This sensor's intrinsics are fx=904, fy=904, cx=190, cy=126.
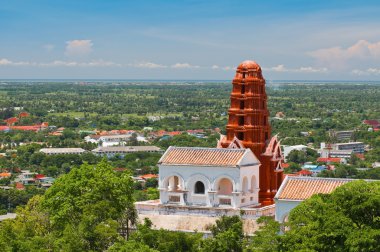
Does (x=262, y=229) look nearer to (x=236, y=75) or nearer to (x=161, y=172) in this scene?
(x=161, y=172)

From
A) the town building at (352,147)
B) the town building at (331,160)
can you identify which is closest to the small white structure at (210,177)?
the town building at (331,160)

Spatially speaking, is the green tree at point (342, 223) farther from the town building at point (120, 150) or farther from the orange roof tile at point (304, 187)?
the town building at point (120, 150)

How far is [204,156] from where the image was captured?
46.7 metres

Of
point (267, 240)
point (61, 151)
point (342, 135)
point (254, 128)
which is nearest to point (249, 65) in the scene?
point (254, 128)

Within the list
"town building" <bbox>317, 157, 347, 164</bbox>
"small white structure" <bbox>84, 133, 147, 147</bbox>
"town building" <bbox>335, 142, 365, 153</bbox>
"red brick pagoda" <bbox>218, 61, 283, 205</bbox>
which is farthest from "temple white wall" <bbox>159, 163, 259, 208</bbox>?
"small white structure" <bbox>84, 133, 147, 147</bbox>

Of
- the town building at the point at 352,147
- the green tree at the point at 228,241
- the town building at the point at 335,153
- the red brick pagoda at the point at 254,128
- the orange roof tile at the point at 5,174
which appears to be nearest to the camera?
the green tree at the point at 228,241

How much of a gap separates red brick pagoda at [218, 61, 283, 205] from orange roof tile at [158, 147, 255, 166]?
6.17 feet

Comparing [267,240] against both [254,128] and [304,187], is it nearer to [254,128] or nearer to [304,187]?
[304,187]

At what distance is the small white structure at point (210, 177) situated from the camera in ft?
150

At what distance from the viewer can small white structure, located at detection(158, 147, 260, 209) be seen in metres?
45.7

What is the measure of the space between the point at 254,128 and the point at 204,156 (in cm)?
412

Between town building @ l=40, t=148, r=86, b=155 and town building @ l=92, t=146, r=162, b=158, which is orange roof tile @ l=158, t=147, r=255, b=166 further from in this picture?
town building @ l=92, t=146, r=162, b=158

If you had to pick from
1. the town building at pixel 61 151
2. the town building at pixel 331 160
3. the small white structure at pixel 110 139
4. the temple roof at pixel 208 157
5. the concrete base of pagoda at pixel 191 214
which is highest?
the temple roof at pixel 208 157

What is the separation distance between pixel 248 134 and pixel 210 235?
26.7 feet
